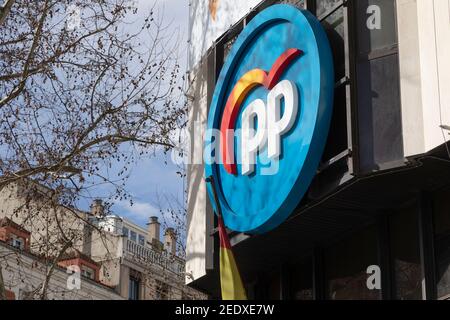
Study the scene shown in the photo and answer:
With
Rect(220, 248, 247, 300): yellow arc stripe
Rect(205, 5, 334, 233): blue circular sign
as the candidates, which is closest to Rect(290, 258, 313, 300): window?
Rect(220, 248, 247, 300): yellow arc stripe

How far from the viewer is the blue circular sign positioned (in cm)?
1328

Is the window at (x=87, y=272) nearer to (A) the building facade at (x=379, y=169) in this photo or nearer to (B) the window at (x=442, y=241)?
(A) the building facade at (x=379, y=169)

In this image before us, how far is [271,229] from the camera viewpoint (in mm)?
14250

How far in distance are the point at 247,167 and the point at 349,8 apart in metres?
3.02

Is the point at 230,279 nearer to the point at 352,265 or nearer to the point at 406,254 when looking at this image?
the point at 352,265

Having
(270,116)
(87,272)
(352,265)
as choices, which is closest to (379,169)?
(352,265)

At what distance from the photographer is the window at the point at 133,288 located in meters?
51.1

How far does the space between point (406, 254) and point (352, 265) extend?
1454 mm

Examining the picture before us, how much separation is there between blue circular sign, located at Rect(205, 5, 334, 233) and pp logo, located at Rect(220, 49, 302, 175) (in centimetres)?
1

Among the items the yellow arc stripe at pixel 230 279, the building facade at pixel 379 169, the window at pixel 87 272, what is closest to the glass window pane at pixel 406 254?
the building facade at pixel 379 169

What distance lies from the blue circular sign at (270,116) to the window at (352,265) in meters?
1.25

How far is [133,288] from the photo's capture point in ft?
170

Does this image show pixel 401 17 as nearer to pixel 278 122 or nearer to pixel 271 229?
pixel 278 122
